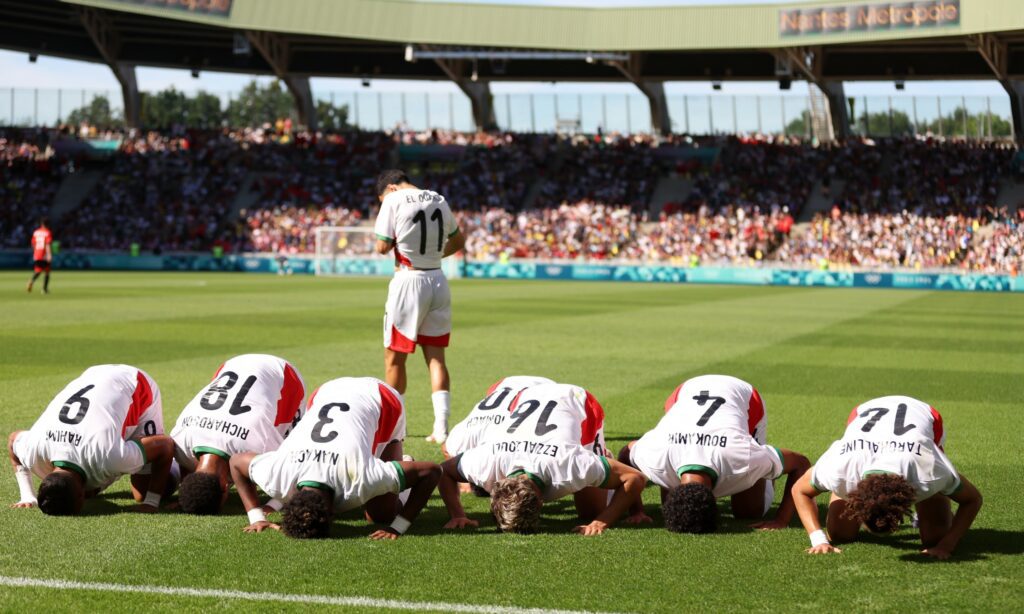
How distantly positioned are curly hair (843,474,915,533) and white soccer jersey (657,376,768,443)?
126cm

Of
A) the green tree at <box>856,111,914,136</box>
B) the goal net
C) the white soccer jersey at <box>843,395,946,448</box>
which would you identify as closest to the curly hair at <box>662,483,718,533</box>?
the white soccer jersey at <box>843,395,946,448</box>

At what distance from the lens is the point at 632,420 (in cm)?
1167

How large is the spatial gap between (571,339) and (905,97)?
47032 mm

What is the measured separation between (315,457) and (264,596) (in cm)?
121

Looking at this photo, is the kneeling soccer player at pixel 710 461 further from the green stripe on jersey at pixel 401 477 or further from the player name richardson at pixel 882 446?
the green stripe on jersey at pixel 401 477

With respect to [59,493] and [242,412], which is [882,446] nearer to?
[242,412]

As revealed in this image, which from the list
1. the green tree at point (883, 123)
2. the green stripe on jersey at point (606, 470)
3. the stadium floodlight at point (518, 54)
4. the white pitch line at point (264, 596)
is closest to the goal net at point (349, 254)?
the stadium floodlight at point (518, 54)

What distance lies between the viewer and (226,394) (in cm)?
754

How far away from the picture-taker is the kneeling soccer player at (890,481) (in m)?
6.20

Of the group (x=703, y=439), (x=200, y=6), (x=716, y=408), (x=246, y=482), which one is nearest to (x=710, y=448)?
(x=703, y=439)

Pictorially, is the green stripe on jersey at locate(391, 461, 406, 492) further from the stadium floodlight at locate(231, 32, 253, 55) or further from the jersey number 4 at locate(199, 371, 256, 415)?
the stadium floodlight at locate(231, 32, 253, 55)

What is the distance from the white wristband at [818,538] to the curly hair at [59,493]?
429 cm

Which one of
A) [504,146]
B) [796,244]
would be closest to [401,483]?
[796,244]

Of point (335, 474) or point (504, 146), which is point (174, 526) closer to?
point (335, 474)
